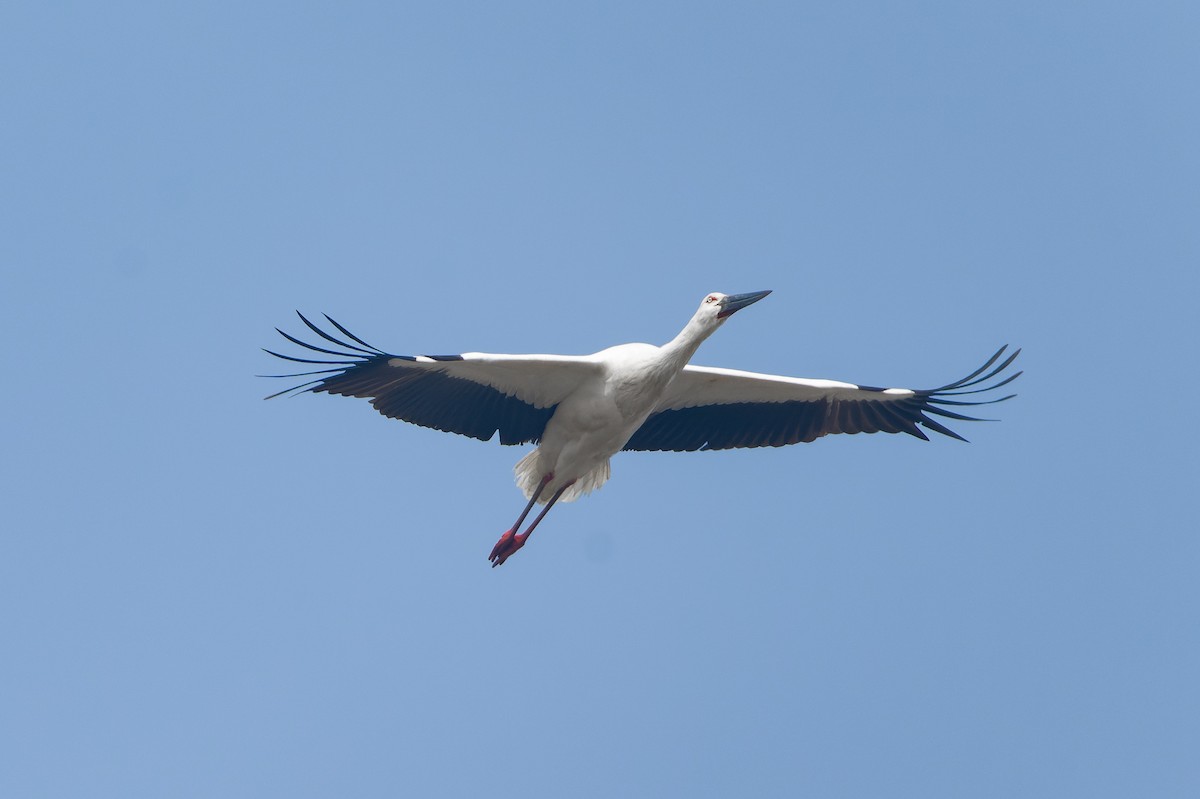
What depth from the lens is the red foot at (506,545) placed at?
15.3 m

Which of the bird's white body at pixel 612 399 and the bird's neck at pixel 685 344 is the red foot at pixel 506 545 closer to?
the bird's white body at pixel 612 399

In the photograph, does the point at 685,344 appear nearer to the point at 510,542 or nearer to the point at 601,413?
the point at 601,413

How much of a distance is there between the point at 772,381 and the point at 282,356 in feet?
13.1

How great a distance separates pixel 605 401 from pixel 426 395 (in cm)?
141

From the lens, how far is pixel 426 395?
14477mm

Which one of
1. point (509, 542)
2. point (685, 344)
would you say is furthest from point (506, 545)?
point (685, 344)

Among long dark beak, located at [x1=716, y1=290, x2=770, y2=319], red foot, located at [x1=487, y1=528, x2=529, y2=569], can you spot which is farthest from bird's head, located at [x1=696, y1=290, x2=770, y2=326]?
red foot, located at [x1=487, y1=528, x2=529, y2=569]

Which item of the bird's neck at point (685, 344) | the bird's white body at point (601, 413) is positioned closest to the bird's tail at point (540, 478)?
the bird's white body at point (601, 413)

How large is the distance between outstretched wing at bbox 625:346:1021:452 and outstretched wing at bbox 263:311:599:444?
112cm

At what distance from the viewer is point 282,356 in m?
13.6

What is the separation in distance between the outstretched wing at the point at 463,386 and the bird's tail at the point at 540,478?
0.27 meters

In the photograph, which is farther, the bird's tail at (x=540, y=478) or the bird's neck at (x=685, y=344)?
the bird's tail at (x=540, y=478)

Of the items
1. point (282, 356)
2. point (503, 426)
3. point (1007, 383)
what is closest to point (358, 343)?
point (282, 356)

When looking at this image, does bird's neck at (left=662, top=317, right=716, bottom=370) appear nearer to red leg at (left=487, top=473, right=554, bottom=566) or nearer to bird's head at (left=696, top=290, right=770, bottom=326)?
bird's head at (left=696, top=290, right=770, bottom=326)
